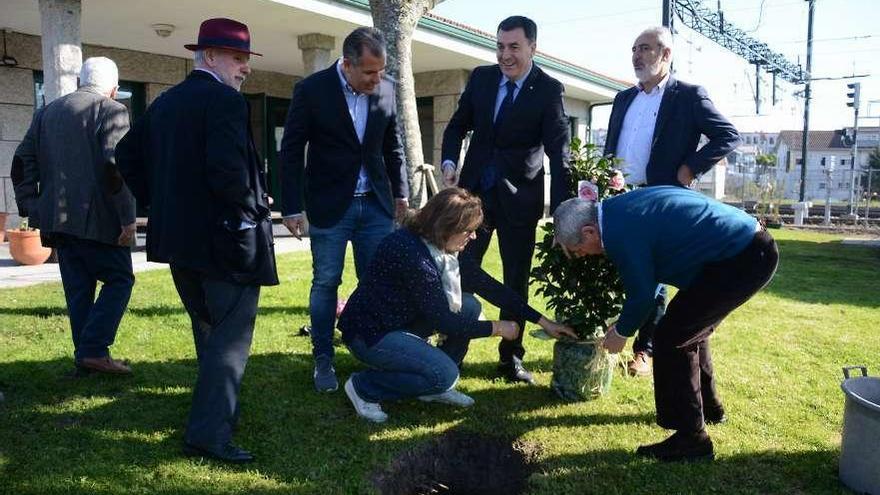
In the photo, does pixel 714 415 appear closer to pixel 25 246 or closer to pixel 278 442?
pixel 278 442

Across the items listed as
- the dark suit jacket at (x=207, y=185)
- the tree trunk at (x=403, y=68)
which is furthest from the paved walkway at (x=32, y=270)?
the dark suit jacket at (x=207, y=185)

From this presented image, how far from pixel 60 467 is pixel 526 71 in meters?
3.11

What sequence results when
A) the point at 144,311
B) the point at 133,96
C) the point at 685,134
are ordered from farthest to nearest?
the point at 133,96, the point at 144,311, the point at 685,134

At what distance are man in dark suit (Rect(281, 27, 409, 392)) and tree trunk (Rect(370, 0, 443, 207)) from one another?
118 cm

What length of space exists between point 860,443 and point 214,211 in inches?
111

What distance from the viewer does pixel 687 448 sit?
3088mm

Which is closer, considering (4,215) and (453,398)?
(453,398)

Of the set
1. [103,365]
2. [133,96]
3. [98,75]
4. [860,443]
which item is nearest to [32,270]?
[103,365]

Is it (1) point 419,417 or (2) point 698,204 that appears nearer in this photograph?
(2) point 698,204

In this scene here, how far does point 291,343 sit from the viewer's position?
16.4 ft

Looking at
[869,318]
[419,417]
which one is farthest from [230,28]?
[869,318]

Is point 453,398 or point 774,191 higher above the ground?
point 774,191

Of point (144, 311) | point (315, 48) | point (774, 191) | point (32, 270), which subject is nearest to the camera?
point (144, 311)

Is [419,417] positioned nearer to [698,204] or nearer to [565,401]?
[565,401]
